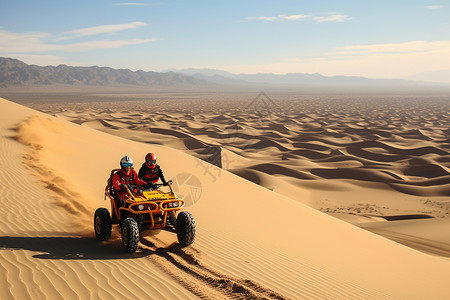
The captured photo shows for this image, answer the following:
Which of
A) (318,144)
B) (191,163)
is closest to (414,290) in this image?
(191,163)

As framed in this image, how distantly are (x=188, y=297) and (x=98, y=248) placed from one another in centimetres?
185

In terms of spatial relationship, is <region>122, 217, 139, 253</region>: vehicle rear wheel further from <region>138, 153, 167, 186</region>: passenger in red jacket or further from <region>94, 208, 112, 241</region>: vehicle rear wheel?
<region>138, 153, 167, 186</region>: passenger in red jacket

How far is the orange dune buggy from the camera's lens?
5387mm

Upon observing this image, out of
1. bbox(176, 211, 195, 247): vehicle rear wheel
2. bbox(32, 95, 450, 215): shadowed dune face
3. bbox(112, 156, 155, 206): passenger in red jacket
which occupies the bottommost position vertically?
bbox(32, 95, 450, 215): shadowed dune face

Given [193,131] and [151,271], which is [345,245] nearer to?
[151,271]

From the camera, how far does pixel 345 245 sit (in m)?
8.05

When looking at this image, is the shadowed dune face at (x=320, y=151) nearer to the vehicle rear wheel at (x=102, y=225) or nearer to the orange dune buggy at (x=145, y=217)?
the orange dune buggy at (x=145, y=217)

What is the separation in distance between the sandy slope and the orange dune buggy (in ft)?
0.70

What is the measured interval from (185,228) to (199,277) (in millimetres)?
897

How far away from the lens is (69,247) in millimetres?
5582

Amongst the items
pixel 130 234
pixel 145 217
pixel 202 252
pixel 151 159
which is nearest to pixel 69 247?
pixel 130 234

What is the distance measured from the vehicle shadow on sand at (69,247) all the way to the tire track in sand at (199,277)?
0.31 m

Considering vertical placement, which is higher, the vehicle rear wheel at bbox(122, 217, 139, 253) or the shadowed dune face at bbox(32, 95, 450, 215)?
the vehicle rear wheel at bbox(122, 217, 139, 253)

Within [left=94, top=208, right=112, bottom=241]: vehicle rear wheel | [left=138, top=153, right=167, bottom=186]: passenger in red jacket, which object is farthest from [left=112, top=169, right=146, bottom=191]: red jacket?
[left=94, top=208, right=112, bottom=241]: vehicle rear wheel
